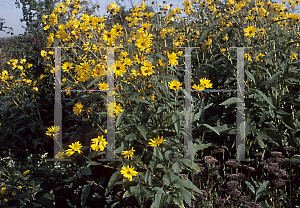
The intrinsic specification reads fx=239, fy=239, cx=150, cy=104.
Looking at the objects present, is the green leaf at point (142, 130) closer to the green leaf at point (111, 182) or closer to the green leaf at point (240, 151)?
the green leaf at point (111, 182)

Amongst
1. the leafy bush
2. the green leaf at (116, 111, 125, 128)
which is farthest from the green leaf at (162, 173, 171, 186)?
the green leaf at (116, 111, 125, 128)

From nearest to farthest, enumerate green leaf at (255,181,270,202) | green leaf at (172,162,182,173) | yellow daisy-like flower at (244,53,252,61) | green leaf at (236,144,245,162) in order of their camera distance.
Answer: green leaf at (172,162,182,173) < green leaf at (255,181,270,202) < green leaf at (236,144,245,162) < yellow daisy-like flower at (244,53,252,61)

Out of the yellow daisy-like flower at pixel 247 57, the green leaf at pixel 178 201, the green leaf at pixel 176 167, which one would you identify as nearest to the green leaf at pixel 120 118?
the green leaf at pixel 176 167

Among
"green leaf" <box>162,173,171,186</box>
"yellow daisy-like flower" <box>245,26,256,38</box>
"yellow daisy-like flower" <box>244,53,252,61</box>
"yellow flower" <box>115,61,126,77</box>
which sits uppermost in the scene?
"yellow daisy-like flower" <box>245,26,256,38</box>

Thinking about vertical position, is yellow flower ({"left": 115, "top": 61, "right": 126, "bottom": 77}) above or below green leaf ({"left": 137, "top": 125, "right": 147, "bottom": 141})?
above

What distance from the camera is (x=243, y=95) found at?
2.26 metres

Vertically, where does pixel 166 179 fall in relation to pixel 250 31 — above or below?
below

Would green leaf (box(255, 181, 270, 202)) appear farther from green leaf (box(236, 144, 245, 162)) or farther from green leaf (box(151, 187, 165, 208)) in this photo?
green leaf (box(151, 187, 165, 208))

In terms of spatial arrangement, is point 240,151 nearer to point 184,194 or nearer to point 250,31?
point 184,194

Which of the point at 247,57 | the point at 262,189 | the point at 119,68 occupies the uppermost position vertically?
the point at 247,57

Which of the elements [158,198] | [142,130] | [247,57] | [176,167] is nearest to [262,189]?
[176,167]

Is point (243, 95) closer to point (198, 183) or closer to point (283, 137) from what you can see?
point (283, 137)

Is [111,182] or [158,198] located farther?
[111,182]

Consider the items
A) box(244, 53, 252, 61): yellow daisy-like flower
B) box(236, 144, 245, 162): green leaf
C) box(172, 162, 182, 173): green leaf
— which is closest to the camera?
box(172, 162, 182, 173): green leaf
